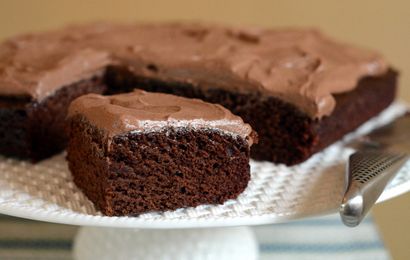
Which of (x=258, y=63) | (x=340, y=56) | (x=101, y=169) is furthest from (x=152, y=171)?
(x=340, y=56)

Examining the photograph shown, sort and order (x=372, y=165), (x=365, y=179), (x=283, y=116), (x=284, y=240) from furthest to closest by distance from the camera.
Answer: (x=284, y=240), (x=283, y=116), (x=372, y=165), (x=365, y=179)

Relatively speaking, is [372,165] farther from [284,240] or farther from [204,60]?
[204,60]

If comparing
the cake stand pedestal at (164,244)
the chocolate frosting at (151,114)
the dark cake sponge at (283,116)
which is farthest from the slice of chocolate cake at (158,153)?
the dark cake sponge at (283,116)

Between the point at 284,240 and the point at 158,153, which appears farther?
the point at 284,240

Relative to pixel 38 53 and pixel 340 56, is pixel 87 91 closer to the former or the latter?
pixel 38 53

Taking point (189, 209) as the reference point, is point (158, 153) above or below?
above

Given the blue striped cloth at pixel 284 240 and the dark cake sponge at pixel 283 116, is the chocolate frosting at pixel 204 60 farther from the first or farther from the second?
the blue striped cloth at pixel 284 240

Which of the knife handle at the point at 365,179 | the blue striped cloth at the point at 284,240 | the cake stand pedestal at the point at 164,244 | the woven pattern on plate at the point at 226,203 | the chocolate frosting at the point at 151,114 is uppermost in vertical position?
the chocolate frosting at the point at 151,114

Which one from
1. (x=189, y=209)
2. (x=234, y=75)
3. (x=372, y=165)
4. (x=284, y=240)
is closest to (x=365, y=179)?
(x=372, y=165)
